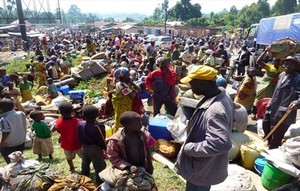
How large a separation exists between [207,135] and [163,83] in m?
3.70

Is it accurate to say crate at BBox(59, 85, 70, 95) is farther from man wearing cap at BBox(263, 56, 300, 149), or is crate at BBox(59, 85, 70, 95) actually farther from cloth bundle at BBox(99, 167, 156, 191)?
cloth bundle at BBox(99, 167, 156, 191)

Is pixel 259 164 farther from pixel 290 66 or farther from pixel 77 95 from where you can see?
pixel 77 95

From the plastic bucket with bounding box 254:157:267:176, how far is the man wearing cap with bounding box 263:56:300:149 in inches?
12.7

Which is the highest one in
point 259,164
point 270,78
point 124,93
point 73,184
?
point 124,93

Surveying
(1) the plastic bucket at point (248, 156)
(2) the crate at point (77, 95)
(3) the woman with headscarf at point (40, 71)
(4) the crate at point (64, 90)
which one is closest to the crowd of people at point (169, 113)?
(1) the plastic bucket at point (248, 156)

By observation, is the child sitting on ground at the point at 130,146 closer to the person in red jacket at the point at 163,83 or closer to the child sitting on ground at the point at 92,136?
the child sitting on ground at the point at 92,136

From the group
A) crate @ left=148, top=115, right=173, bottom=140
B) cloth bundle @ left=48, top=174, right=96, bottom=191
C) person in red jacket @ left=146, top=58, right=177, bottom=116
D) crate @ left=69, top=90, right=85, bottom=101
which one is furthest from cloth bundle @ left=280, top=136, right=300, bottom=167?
crate @ left=69, top=90, right=85, bottom=101

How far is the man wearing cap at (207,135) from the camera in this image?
2.41 metres

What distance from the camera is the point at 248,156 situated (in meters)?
4.92

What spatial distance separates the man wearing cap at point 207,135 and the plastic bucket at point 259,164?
223 cm

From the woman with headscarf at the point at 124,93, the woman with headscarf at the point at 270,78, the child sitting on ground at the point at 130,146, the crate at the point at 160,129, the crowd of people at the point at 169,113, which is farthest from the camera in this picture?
the woman with headscarf at the point at 270,78

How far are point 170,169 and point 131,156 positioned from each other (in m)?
1.81

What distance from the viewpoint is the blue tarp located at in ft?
44.9

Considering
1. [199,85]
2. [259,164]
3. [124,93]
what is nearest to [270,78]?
[259,164]
